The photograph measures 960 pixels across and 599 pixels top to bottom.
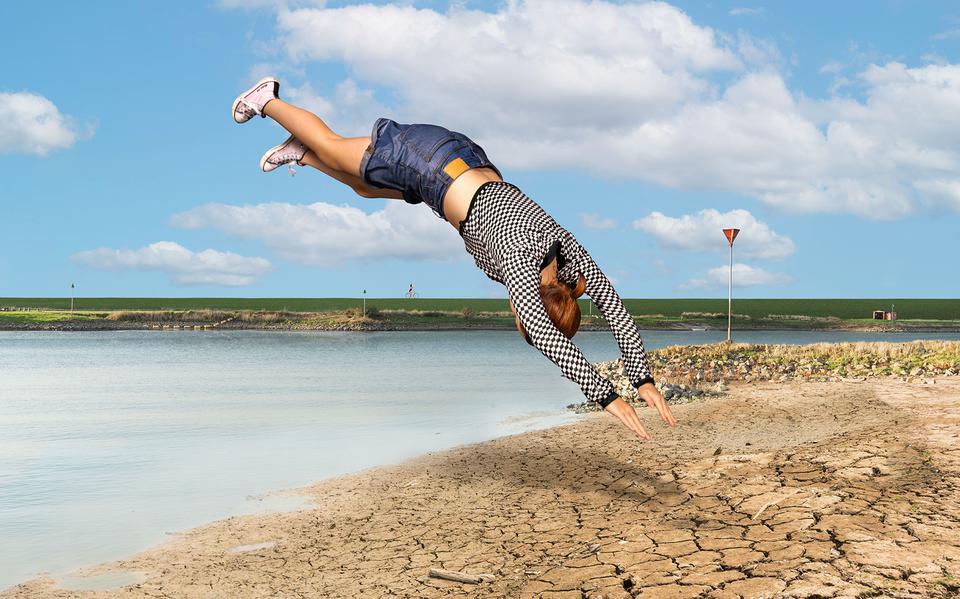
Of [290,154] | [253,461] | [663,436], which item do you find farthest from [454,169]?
[253,461]

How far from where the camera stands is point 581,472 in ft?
26.8

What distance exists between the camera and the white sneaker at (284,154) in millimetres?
5398

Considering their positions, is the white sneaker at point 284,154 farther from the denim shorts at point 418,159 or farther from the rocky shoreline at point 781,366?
the rocky shoreline at point 781,366

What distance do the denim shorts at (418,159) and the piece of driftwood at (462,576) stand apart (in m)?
2.43

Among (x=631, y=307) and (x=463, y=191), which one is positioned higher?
(x=463, y=191)

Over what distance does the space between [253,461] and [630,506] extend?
6.41 meters

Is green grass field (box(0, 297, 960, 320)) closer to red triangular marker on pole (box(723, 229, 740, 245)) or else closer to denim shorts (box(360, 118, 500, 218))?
red triangular marker on pole (box(723, 229, 740, 245))

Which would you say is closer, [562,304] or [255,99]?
[562,304]

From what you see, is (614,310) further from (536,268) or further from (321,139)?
(321,139)

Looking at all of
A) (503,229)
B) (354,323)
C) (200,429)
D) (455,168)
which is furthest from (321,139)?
(354,323)

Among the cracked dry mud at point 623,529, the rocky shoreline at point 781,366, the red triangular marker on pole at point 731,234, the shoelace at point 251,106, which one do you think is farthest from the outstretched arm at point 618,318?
the red triangular marker on pole at point 731,234

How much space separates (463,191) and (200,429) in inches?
462

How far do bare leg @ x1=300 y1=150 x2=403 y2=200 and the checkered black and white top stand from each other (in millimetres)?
766

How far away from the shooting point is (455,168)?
4.34m
